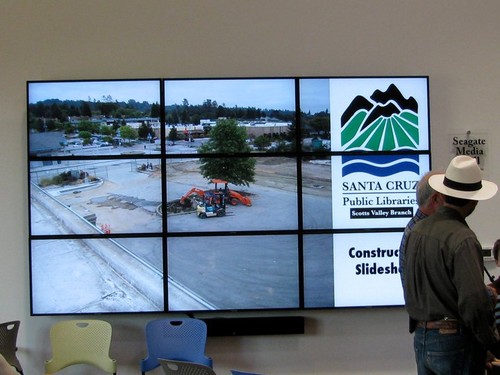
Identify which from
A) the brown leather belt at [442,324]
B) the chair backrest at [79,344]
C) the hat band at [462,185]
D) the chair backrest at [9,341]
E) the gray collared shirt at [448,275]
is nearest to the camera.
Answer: the gray collared shirt at [448,275]

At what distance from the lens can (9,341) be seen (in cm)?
382

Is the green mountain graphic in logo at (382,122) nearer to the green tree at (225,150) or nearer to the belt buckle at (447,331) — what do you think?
the green tree at (225,150)

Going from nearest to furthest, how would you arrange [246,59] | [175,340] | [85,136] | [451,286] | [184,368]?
[451,286] < [184,368] < [175,340] < [85,136] < [246,59]

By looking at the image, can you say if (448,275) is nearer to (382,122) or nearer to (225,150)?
(382,122)

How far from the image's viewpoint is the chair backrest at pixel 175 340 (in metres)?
3.79

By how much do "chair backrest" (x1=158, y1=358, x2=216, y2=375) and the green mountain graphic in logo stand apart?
1923 millimetres

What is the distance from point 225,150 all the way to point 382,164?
1.12m

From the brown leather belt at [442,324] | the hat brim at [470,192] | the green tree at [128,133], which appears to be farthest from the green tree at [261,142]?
the brown leather belt at [442,324]

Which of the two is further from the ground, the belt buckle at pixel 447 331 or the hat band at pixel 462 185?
the hat band at pixel 462 185

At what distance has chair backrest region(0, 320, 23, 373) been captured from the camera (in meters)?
3.77

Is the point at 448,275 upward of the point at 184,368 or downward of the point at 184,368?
upward

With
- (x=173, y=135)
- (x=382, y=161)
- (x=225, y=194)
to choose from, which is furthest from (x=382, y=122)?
(x=173, y=135)

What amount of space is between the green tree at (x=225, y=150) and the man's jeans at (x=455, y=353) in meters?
1.88

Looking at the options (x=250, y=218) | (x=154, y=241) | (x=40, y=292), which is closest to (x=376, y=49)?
(x=250, y=218)
